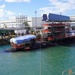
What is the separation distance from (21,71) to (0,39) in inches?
1522

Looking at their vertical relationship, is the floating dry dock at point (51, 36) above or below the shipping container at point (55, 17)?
below

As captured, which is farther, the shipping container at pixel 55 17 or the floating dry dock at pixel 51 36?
the shipping container at pixel 55 17

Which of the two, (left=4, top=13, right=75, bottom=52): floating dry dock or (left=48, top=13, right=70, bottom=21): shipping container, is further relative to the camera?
(left=48, top=13, right=70, bottom=21): shipping container

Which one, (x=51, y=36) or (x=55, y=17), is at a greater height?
(x=55, y=17)

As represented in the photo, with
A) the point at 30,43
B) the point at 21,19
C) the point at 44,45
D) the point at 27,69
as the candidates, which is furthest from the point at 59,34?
the point at 21,19

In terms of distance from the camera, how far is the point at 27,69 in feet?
91.5

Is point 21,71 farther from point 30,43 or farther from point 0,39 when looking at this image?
point 0,39

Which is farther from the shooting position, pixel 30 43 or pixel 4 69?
pixel 30 43

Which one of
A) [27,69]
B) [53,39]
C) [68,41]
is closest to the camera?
[27,69]

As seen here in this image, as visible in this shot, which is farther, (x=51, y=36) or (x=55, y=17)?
(x=55, y=17)

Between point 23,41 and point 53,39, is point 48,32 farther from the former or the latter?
point 23,41

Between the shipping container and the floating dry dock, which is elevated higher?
the shipping container

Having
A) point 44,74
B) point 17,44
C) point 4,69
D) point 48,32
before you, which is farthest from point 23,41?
point 44,74

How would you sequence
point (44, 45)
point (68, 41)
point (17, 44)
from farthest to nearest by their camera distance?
point (68, 41)
point (44, 45)
point (17, 44)
